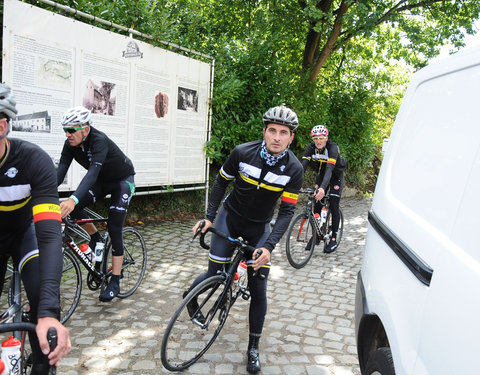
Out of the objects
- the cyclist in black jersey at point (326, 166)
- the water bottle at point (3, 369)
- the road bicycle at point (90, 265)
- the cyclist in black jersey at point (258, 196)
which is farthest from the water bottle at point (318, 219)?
the water bottle at point (3, 369)

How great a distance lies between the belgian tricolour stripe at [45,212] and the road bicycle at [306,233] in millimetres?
4552

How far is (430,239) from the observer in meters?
1.87

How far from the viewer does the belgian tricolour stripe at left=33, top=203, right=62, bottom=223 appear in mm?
2086

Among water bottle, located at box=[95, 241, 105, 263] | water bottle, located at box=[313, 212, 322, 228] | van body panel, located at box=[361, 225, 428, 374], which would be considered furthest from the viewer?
water bottle, located at box=[313, 212, 322, 228]

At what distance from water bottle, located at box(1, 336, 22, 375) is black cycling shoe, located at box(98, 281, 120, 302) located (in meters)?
2.81

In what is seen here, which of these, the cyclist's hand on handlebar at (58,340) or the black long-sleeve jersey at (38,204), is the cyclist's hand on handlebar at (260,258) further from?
the cyclist's hand on handlebar at (58,340)

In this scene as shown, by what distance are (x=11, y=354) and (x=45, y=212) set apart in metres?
0.64

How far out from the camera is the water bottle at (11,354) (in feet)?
5.81

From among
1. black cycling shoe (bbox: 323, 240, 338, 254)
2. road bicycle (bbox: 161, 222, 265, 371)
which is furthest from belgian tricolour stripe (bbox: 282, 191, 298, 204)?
black cycling shoe (bbox: 323, 240, 338, 254)

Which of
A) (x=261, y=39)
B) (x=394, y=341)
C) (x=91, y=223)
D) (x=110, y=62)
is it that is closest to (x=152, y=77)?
(x=110, y=62)

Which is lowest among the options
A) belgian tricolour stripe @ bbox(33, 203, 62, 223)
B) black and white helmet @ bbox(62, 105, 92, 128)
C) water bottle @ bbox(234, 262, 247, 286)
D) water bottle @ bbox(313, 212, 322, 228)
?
water bottle @ bbox(313, 212, 322, 228)

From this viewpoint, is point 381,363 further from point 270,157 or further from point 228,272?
point 270,157

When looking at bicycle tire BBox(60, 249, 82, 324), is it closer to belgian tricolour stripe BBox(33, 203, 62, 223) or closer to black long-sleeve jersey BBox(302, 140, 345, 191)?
belgian tricolour stripe BBox(33, 203, 62, 223)

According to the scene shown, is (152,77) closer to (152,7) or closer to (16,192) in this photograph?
(152,7)
